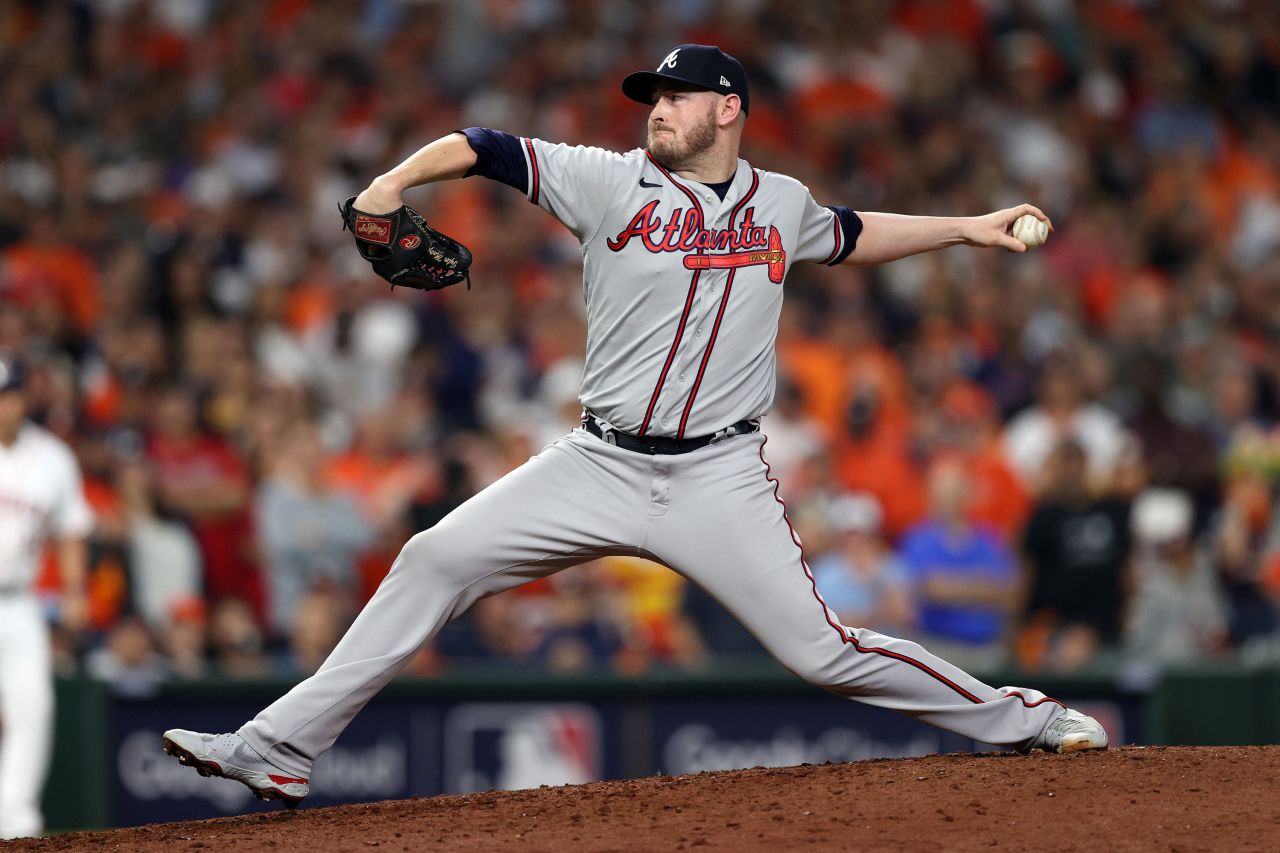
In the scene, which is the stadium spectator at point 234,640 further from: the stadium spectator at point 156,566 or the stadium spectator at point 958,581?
the stadium spectator at point 958,581

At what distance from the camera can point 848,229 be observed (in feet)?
17.7

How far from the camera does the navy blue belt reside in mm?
5059

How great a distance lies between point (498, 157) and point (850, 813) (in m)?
1.93

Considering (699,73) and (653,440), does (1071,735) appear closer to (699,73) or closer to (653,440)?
(653,440)

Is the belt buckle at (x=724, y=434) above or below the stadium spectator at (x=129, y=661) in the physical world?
above

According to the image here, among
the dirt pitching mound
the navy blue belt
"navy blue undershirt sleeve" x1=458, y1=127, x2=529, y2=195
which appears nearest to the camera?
the dirt pitching mound

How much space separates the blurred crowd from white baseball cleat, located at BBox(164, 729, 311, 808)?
13.3ft

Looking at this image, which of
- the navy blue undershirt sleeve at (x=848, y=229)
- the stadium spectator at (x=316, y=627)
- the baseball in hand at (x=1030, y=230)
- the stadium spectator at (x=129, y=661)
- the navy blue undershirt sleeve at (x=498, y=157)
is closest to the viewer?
the navy blue undershirt sleeve at (x=498, y=157)

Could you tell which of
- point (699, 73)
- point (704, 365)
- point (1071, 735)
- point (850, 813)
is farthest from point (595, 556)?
point (1071, 735)

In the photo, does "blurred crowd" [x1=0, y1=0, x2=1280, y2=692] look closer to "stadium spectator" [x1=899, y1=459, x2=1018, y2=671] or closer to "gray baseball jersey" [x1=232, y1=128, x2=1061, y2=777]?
"stadium spectator" [x1=899, y1=459, x2=1018, y2=671]

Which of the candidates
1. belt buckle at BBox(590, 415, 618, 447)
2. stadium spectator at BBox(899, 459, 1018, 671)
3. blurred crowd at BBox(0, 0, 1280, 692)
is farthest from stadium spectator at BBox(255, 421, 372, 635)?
belt buckle at BBox(590, 415, 618, 447)

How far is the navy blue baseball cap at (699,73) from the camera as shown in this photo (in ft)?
16.4

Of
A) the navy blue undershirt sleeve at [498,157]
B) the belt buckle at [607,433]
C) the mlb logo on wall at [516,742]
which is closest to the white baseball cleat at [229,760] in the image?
the belt buckle at [607,433]

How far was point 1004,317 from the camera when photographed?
11508 mm
